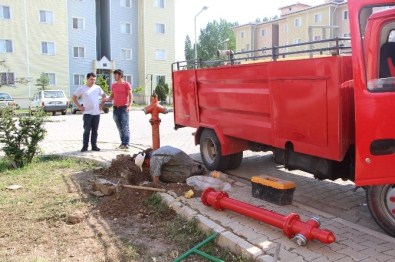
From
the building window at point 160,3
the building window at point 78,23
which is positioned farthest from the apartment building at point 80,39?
the building window at point 160,3

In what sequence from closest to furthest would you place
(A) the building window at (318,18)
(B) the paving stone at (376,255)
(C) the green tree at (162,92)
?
(B) the paving stone at (376,255) < (C) the green tree at (162,92) < (A) the building window at (318,18)

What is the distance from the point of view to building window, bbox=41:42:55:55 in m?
41.7

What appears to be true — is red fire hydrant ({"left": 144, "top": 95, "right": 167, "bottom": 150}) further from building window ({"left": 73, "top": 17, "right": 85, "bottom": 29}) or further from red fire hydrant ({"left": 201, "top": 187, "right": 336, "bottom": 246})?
building window ({"left": 73, "top": 17, "right": 85, "bottom": 29})

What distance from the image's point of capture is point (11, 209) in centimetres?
552

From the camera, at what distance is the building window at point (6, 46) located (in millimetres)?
39425

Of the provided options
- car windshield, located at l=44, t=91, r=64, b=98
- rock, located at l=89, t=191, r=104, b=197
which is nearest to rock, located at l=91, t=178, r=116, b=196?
rock, located at l=89, t=191, r=104, b=197

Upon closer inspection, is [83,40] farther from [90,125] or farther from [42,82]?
[90,125]

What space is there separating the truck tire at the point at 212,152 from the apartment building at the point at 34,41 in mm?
35363

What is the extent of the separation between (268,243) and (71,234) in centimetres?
212

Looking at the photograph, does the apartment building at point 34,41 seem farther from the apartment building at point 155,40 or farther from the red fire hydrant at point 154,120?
the red fire hydrant at point 154,120

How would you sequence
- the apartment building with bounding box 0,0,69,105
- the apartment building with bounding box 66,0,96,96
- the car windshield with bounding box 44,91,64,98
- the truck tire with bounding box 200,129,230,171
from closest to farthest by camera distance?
the truck tire with bounding box 200,129,230,171 → the car windshield with bounding box 44,91,64,98 → the apartment building with bounding box 0,0,69,105 → the apartment building with bounding box 66,0,96,96

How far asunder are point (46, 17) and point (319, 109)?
4164 centimetres

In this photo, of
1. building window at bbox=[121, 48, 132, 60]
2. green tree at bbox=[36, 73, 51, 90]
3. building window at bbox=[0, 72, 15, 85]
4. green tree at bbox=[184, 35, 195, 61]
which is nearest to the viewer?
building window at bbox=[0, 72, 15, 85]

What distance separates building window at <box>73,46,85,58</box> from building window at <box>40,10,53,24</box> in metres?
3.71
